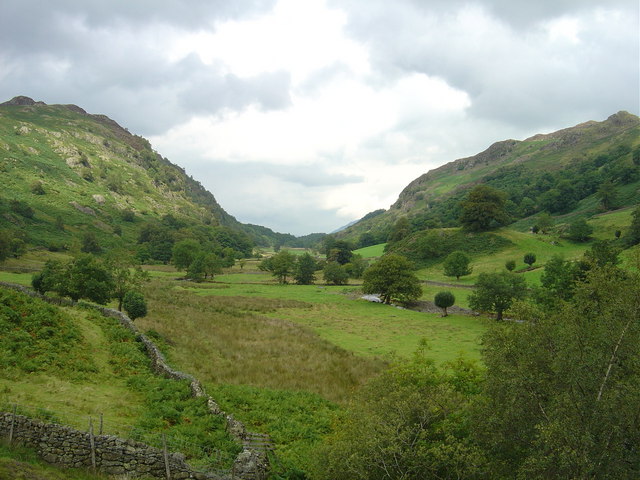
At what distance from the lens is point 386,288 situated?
61.0 metres

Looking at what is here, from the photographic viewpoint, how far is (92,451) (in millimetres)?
11562

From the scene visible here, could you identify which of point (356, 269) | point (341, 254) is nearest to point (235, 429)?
point (356, 269)

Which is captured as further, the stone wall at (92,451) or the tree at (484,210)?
the tree at (484,210)

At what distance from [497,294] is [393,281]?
→ 732 inches

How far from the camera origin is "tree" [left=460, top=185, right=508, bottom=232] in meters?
91.8

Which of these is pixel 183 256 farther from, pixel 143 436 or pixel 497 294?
pixel 143 436

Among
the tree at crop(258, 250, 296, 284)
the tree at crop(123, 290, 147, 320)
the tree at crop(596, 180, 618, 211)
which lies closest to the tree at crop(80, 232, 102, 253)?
the tree at crop(258, 250, 296, 284)

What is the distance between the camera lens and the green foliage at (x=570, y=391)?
7656 millimetres

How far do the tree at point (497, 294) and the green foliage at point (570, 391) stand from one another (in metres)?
37.3

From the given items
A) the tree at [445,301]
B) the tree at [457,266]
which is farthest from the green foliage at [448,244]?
the tree at [445,301]

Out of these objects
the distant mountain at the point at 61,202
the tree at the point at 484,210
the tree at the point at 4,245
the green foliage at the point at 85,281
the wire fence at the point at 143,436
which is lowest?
the wire fence at the point at 143,436

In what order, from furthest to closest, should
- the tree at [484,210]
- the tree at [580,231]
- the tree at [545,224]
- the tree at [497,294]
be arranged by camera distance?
the tree at [545,224]
the tree at [484,210]
the tree at [580,231]
the tree at [497,294]

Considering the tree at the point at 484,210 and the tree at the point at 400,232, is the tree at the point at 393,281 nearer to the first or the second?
the tree at the point at 484,210

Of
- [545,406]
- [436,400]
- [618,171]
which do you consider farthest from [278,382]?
[618,171]
